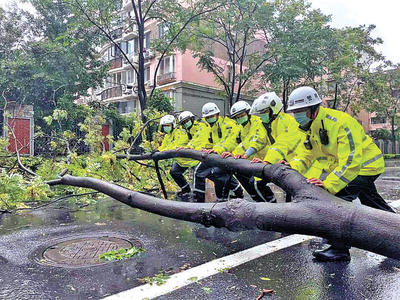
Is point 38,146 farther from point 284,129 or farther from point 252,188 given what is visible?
point 284,129

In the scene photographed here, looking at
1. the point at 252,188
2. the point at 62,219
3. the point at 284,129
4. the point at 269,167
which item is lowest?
the point at 62,219

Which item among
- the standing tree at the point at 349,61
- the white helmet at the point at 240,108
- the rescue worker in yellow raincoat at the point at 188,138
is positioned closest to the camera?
the white helmet at the point at 240,108

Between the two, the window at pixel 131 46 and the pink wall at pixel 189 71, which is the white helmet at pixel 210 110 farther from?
the window at pixel 131 46

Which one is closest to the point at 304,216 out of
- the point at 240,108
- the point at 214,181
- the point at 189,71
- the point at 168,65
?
the point at 240,108

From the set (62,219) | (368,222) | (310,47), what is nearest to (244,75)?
(310,47)

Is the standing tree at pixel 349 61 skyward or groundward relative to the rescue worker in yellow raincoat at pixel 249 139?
skyward

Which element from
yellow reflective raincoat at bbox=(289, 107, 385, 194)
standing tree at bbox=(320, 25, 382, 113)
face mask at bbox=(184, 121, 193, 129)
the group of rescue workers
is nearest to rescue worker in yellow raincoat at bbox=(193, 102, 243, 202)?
the group of rescue workers

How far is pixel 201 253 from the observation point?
13.7 feet

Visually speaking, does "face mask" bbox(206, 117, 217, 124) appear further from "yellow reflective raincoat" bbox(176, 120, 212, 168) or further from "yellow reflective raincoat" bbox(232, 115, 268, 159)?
"yellow reflective raincoat" bbox(232, 115, 268, 159)

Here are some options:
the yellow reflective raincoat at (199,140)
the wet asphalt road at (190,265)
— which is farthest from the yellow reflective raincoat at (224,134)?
the wet asphalt road at (190,265)

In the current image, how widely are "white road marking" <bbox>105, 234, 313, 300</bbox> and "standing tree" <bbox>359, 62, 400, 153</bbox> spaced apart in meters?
22.8

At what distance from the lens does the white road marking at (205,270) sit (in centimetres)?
299

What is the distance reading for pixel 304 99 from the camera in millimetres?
3707

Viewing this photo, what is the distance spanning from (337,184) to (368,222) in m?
1.93
